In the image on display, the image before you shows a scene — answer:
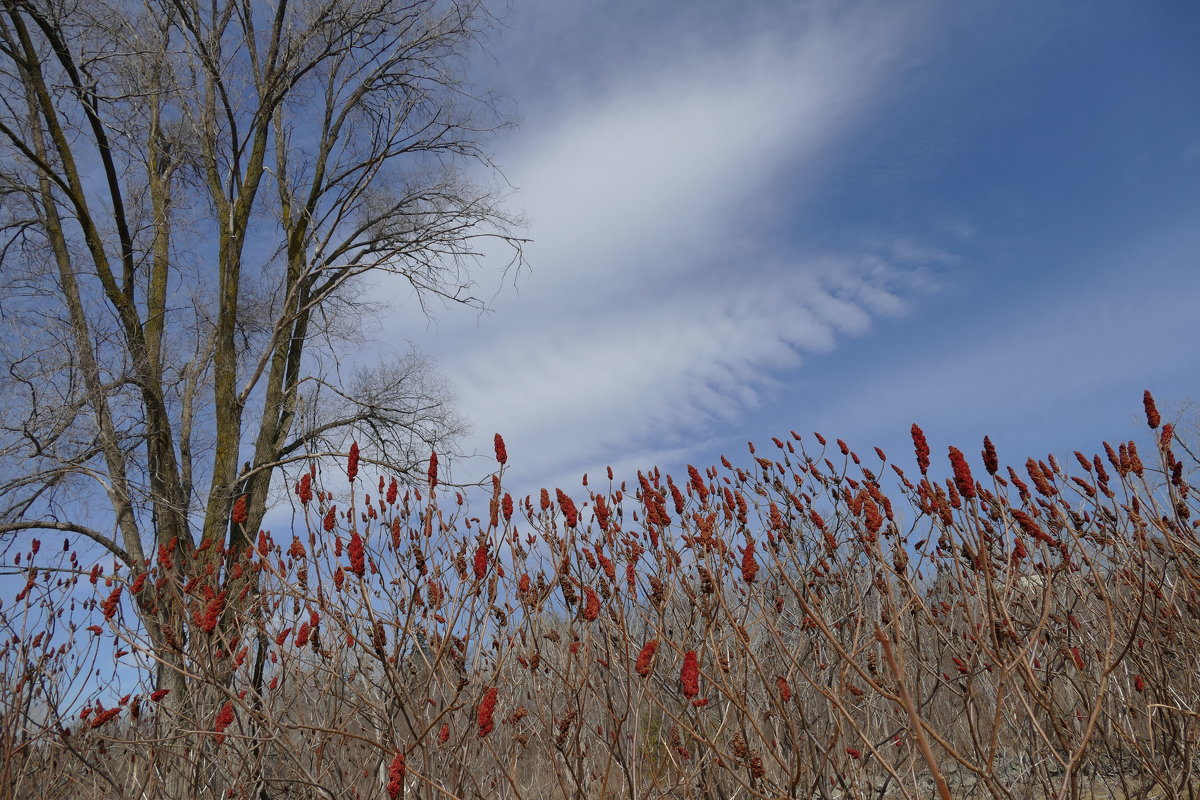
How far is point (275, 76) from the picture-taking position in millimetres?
9992

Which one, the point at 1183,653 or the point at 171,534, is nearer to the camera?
the point at 1183,653

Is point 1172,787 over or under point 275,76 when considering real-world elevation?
under

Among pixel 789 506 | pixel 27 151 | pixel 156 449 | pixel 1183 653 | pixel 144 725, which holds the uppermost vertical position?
pixel 27 151

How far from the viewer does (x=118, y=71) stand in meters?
9.64

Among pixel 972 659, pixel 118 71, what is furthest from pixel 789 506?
pixel 118 71

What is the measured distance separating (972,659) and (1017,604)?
1.54 metres

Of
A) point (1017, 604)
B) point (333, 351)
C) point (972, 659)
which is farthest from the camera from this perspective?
point (333, 351)

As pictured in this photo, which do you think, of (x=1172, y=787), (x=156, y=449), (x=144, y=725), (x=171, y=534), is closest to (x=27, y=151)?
(x=156, y=449)

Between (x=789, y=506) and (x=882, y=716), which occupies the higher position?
(x=789, y=506)

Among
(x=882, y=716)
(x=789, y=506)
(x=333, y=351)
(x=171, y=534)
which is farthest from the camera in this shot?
(x=333, y=351)

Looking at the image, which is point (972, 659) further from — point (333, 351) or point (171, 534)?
point (333, 351)

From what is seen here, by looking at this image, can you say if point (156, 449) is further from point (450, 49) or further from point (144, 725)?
point (450, 49)

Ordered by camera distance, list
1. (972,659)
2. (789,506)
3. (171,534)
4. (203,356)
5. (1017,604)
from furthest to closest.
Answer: (203,356) → (171,534) → (789,506) → (1017,604) → (972,659)

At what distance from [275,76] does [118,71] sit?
1.86 metres
